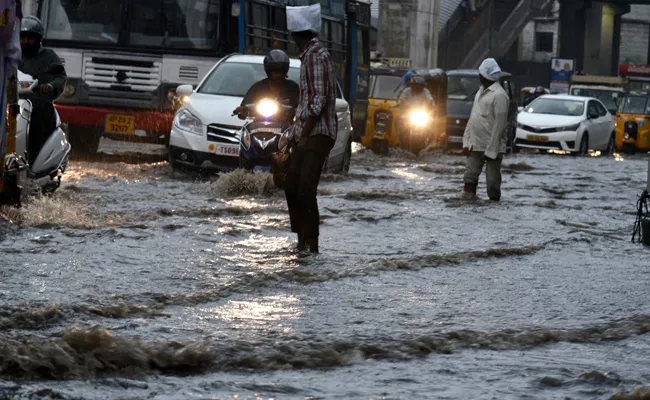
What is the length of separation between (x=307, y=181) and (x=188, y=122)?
7514mm

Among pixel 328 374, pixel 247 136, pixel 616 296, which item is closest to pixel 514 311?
pixel 616 296

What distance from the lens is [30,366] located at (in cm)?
519

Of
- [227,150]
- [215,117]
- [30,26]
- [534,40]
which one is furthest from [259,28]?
[534,40]

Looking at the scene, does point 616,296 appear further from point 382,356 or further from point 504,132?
point 504,132

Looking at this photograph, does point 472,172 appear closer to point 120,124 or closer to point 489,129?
point 489,129

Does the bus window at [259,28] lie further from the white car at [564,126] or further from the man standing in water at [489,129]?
the white car at [564,126]

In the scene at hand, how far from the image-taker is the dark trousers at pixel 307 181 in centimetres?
947

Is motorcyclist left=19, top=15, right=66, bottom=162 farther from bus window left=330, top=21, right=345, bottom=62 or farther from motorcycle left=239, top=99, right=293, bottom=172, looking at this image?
bus window left=330, top=21, right=345, bottom=62

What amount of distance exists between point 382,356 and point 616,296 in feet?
8.99

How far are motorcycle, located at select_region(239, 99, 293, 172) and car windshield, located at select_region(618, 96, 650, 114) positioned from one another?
2669cm

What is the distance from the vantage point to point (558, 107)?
34094mm

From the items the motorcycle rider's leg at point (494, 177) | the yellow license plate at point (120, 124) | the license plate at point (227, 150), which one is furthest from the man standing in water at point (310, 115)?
the yellow license plate at point (120, 124)

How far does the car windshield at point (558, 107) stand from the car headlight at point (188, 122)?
59.8ft

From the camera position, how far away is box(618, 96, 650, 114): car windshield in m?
39.8
